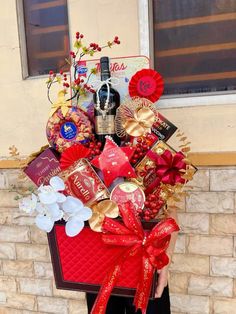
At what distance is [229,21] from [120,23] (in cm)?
47

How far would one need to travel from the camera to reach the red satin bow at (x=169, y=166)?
0.82m

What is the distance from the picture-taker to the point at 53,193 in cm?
79

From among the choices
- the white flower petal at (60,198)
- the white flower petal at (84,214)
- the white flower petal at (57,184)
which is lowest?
the white flower petal at (84,214)

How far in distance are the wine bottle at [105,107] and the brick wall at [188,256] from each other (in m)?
0.63

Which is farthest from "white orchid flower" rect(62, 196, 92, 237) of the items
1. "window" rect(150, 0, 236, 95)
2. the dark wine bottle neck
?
"window" rect(150, 0, 236, 95)

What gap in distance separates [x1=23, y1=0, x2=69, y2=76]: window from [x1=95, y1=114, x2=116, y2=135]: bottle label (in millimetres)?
773

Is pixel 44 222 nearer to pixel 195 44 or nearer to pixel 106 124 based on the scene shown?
pixel 106 124

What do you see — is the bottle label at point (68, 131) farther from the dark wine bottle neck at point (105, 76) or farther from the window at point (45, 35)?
the window at point (45, 35)

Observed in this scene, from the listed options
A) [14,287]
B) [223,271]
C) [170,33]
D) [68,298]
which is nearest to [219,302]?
[223,271]

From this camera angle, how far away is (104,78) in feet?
2.98

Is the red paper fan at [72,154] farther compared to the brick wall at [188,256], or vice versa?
the brick wall at [188,256]

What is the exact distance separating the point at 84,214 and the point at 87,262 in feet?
0.54

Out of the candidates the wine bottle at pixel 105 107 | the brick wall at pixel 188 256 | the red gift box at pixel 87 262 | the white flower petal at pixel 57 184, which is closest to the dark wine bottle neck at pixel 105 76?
the wine bottle at pixel 105 107

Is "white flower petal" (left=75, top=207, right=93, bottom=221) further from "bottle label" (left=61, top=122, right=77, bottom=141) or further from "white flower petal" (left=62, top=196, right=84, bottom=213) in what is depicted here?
"bottle label" (left=61, top=122, right=77, bottom=141)
